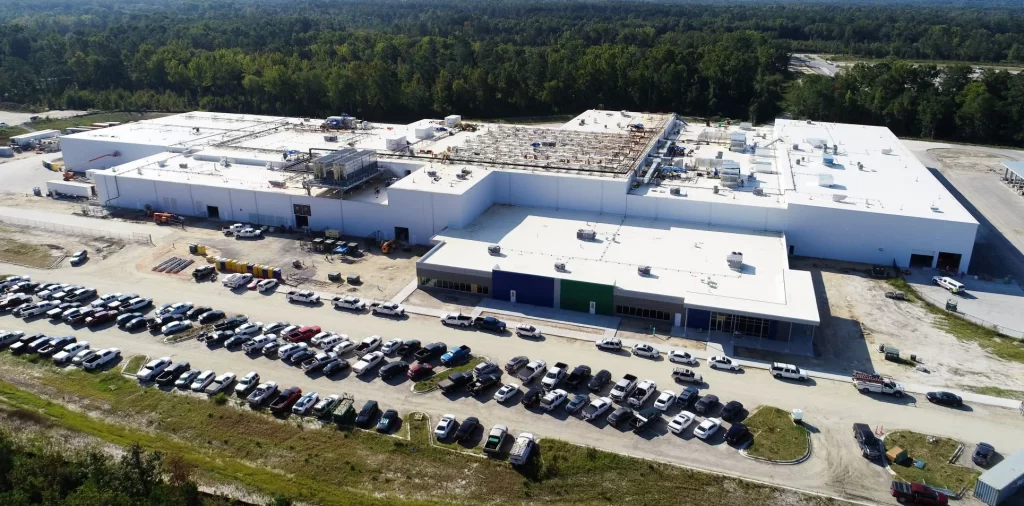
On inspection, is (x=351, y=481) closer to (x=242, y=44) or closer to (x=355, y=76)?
(x=355, y=76)

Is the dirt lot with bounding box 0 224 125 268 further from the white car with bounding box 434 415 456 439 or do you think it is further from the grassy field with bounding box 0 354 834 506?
the white car with bounding box 434 415 456 439

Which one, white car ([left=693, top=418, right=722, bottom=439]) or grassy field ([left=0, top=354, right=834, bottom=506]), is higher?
white car ([left=693, top=418, right=722, bottom=439])

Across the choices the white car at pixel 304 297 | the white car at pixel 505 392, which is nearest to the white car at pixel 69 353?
the white car at pixel 304 297

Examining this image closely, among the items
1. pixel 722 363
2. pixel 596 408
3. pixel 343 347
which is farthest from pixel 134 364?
pixel 722 363

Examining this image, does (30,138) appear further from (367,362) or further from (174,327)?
(367,362)

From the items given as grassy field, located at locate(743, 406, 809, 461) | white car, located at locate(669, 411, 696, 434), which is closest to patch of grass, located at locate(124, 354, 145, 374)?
white car, located at locate(669, 411, 696, 434)

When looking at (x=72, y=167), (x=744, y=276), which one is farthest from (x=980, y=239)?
(x=72, y=167)

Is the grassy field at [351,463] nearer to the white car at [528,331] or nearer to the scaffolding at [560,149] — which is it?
the white car at [528,331]
